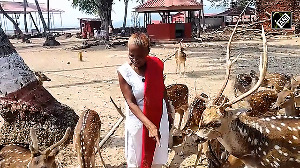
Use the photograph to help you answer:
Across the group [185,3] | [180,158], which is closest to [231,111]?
[180,158]

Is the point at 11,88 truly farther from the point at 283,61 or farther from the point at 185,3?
the point at 185,3

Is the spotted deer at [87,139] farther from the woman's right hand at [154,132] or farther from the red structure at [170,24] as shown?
the red structure at [170,24]

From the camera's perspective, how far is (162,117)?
3.15 metres

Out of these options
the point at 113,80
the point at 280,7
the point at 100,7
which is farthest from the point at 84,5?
the point at 113,80

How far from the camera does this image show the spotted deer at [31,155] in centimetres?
338

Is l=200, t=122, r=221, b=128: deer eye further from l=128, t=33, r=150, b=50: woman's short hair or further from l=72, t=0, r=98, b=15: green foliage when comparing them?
l=72, t=0, r=98, b=15: green foliage

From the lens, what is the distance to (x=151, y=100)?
3.04 m

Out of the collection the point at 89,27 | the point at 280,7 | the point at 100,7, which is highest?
the point at 100,7

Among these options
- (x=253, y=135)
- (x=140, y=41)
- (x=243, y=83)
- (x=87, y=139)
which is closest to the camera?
(x=140, y=41)

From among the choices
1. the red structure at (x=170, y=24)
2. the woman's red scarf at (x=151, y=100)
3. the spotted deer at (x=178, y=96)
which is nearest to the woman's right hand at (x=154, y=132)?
the woman's red scarf at (x=151, y=100)

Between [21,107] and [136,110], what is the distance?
3234 millimetres

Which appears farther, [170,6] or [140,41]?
[170,6]

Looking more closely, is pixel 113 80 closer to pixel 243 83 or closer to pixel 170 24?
pixel 243 83

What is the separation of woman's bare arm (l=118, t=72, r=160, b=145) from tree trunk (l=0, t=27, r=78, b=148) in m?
3.00
